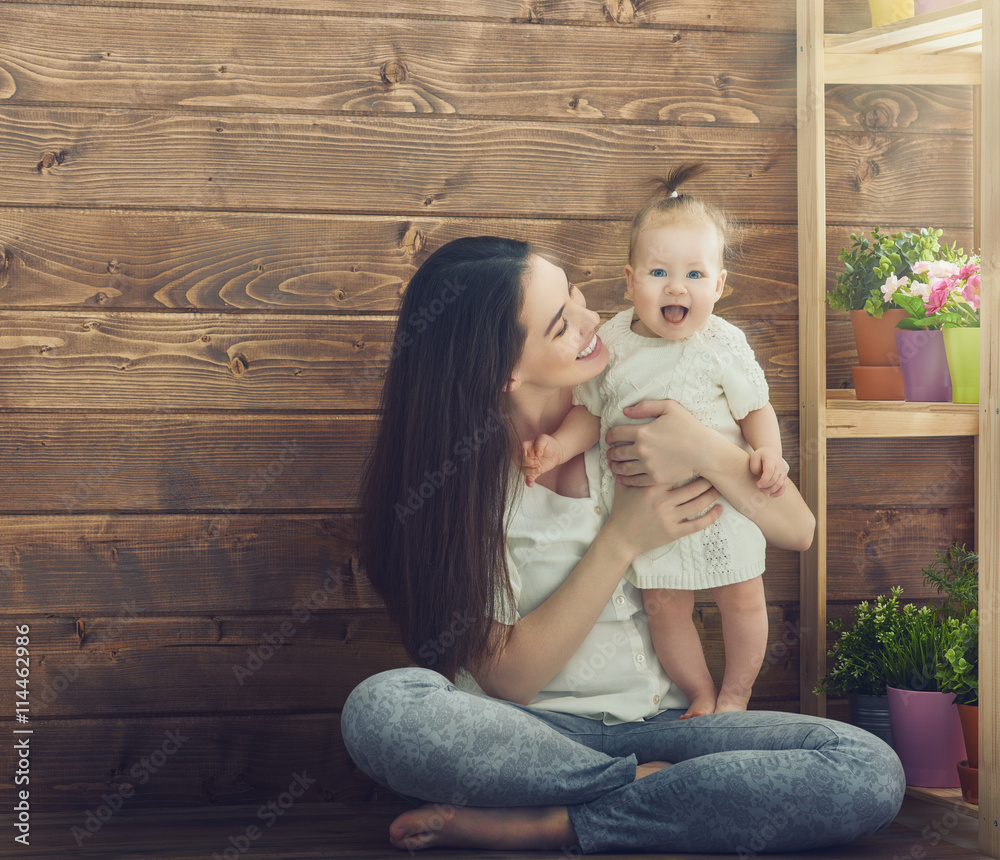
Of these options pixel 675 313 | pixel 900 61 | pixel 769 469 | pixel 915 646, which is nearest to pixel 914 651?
pixel 915 646

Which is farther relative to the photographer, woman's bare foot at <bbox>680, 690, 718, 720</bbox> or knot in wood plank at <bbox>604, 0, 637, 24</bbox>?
knot in wood plank at <bbox>604, 0, 637, 24</bbox>

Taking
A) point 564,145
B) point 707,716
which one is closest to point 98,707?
point 707,716

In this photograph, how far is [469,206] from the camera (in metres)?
1.50

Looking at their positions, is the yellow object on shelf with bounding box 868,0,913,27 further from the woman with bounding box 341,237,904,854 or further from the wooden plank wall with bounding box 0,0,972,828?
the woman with bounding box 341,237,904,854

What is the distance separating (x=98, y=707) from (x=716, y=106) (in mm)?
1463

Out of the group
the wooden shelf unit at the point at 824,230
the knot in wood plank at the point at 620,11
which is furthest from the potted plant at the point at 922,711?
the knot in wood plank at the point at 620,11

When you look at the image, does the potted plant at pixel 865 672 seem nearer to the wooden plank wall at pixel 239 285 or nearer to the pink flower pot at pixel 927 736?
the pink flower pot at pixel 927 736

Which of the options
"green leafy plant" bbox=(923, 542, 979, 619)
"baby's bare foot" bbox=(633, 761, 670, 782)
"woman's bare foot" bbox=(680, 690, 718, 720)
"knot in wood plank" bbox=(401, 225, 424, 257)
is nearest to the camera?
"baby's bare foot" bbox=(633, 761, 670, 782)

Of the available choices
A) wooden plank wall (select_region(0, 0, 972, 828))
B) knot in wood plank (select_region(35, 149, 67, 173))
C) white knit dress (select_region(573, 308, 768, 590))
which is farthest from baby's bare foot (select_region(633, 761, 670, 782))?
knot in wood plank (select_region(35, 149, 67, 173))

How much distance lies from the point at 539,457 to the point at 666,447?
178 millimetres

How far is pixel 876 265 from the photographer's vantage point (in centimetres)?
143

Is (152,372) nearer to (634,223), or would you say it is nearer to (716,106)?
(634,223)

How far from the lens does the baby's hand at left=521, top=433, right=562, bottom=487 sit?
48.9 inches

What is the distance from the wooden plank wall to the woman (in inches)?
10.5
